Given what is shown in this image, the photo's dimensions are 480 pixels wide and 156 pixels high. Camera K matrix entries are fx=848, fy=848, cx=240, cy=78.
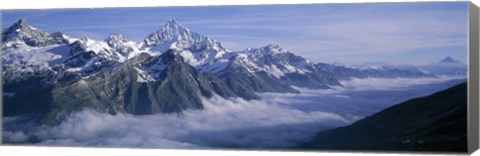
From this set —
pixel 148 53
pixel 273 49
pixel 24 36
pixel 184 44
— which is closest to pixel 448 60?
pixel 273 49

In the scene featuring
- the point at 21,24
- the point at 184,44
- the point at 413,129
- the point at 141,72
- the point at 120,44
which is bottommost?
the point at 413,129

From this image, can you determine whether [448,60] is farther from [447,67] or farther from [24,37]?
[24,37]

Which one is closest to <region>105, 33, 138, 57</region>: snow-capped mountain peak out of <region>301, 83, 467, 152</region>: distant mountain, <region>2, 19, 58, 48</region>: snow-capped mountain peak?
<region>2, 19, 58, 48</region>: snow-capped mountain peak

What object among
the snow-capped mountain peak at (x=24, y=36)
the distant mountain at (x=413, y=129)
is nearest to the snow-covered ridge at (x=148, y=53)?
the snow-capped mountain peak at (x=24, y=36)

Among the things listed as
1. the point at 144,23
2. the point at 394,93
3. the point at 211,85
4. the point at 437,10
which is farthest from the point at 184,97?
the point at 437,10

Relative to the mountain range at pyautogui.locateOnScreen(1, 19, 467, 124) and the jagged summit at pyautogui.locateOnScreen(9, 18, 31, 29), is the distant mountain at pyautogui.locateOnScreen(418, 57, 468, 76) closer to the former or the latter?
the mountain range at pyautogui.locateOnScreen(1, 19, 467, 124)

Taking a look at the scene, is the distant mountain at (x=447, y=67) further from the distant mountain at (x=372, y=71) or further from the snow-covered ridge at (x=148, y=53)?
the distant mountain at (x=372, y=71)

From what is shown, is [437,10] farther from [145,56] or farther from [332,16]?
[145,56]
